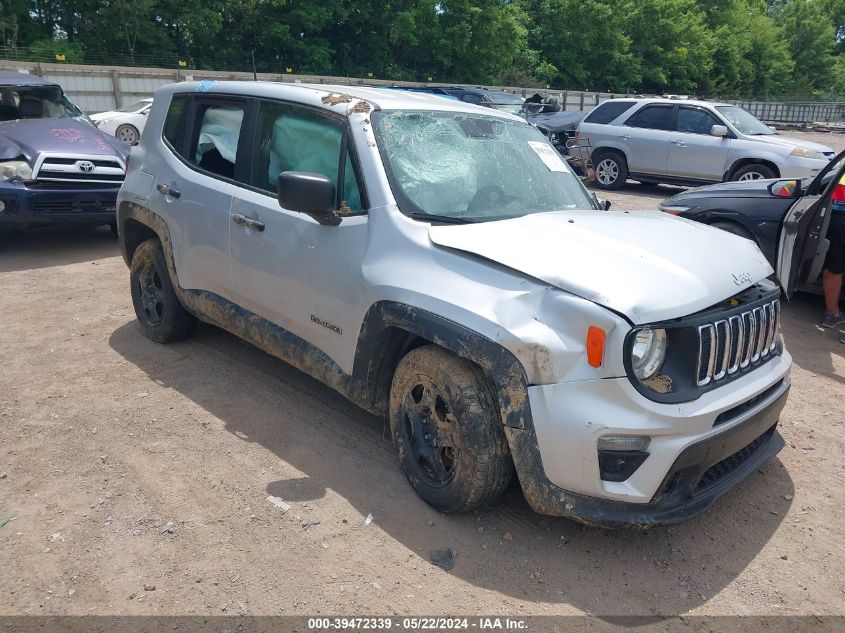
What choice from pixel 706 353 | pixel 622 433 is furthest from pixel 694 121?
pixel 622 433

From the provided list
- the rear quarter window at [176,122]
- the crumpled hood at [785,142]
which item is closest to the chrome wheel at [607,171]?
the crumpled hood at [785,142]

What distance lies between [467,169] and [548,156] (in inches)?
30.0

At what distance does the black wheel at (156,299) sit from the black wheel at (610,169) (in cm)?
1040

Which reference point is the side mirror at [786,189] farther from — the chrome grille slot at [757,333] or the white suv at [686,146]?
the white suv at [686,146]

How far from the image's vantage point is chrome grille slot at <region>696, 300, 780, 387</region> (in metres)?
2.92

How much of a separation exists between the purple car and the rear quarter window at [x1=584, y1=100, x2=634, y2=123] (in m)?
9.10

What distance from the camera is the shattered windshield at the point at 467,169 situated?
3.58 m

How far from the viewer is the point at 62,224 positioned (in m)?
7.76

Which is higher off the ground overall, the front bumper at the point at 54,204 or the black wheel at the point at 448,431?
the front bumper at the point at 54,204

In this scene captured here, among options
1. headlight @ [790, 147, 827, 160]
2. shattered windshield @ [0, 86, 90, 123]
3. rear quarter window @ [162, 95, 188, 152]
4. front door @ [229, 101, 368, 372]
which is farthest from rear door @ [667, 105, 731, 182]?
front door @ [229, 101, 368, 372]

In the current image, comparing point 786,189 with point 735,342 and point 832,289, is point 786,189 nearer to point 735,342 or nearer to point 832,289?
point 832,289

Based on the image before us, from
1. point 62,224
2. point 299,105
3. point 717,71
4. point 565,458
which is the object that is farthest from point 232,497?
point 717,71

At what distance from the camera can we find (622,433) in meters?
2.72

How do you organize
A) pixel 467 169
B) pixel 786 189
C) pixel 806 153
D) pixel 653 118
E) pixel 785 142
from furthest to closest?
pixel 653 118 < pixel 785 142 < pixel 806 153 < pixel 786 189 < pixel 467 169
